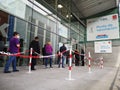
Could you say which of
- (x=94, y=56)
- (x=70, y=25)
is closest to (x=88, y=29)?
(x=94, y=56)

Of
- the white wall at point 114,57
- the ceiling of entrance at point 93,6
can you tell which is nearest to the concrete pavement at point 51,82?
the ceiling of entrance at point 93,6

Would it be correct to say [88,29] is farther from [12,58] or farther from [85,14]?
[12,58]

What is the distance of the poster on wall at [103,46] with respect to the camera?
16142mm

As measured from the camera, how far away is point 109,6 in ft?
52.1

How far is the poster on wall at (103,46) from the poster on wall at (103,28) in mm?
553

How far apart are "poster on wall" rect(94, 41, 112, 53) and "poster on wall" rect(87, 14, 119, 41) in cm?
Result: 55

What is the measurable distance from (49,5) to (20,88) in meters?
8.13

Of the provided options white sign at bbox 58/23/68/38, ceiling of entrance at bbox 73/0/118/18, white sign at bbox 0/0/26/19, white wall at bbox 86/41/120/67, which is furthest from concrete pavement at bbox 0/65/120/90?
white wall at bbox 86/41/120/67

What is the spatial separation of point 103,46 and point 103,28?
Answer: 2.03 m

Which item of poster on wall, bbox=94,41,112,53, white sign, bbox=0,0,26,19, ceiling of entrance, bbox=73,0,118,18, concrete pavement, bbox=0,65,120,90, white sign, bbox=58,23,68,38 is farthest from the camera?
poster on wall, bbox=94,41,112,53

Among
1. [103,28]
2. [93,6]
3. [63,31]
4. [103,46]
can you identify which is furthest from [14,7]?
[103,28]

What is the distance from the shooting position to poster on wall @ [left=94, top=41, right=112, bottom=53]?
16.1 m

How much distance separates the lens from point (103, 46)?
53.9 ft

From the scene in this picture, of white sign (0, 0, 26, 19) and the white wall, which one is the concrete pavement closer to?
white sign (0, 0, 26, 19)
